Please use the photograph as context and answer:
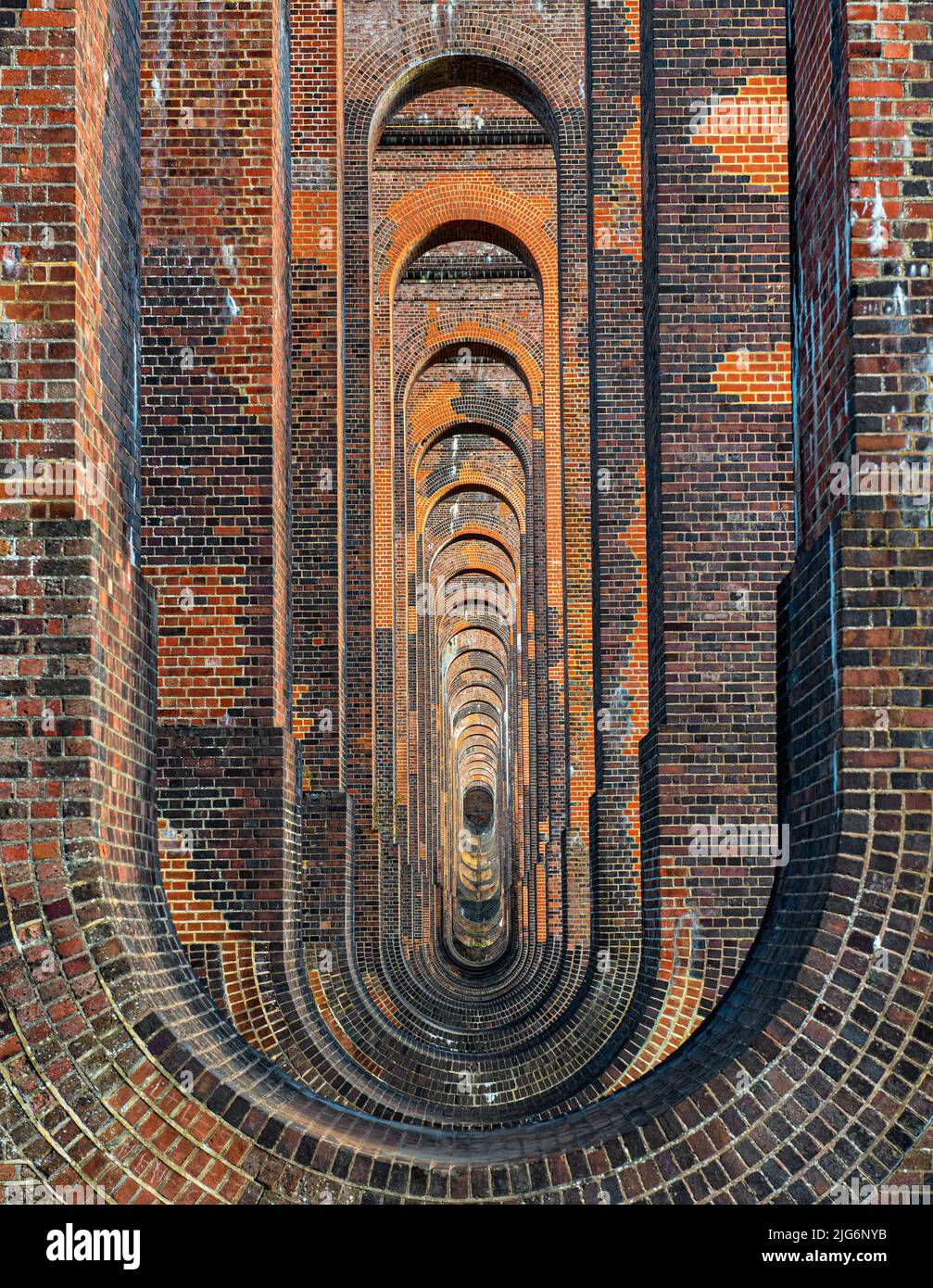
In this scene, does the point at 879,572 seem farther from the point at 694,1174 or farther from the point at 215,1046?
the point at 215,1046

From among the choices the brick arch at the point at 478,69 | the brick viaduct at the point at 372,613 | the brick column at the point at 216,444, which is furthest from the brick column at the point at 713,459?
the brick arch at the point at 478,69

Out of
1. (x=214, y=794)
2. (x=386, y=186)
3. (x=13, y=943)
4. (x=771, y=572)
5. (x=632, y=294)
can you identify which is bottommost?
(x=13, y=943)

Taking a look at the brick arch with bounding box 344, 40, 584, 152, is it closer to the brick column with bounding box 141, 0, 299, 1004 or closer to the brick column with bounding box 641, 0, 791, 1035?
the brick column with bounding box 141, 0, 299, 1004

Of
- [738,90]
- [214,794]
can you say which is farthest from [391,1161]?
[738,90]

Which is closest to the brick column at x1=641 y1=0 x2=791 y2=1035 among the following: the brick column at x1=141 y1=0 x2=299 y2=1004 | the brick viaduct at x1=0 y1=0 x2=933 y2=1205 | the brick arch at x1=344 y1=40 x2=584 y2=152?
the brick viaduct at x1=0 y1=0 x2=933 y2=1205

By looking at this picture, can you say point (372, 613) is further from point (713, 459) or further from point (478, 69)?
point (713, 459)

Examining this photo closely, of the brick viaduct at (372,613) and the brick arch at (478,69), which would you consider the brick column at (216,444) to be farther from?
the brick arch at (478,69)
